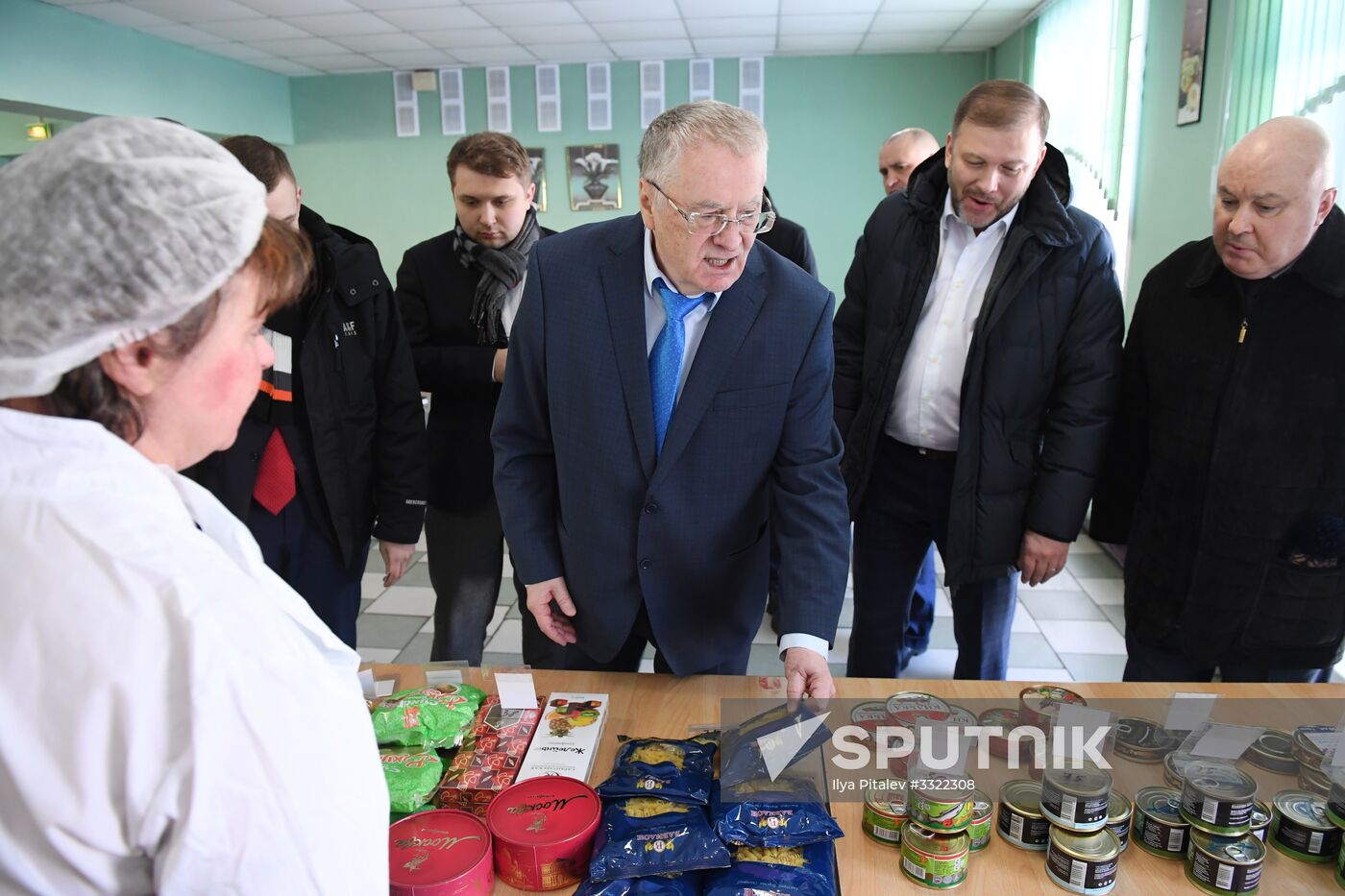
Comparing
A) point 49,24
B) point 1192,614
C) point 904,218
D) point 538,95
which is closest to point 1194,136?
point 904,218

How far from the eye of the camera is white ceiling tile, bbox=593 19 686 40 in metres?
6.11

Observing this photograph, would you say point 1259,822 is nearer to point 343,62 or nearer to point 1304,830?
point 1304,830

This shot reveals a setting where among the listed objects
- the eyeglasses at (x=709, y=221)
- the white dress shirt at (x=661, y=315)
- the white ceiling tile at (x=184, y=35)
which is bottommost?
the white dress shirt at (x=661, y=315)

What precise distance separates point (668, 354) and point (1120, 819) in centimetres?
97

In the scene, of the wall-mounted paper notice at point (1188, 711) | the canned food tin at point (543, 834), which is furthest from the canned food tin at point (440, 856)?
the wall-mounted paper notice at point (1188, 711)

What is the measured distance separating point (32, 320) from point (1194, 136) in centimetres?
440

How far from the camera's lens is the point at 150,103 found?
239 inches

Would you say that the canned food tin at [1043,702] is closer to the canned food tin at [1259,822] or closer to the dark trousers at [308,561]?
the canned food tin at [1259,822]

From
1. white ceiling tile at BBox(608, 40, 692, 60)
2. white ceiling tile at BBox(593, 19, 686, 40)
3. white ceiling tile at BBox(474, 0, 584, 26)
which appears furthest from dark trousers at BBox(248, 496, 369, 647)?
white ceiling tile at BBox(608, 40, 692, 60)

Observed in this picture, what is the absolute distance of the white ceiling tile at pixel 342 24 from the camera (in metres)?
5.80

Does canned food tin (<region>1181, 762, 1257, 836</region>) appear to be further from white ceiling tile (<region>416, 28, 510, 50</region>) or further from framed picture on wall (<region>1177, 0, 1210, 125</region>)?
white ceiling tile (<region>416, 28, 510, 50</region>)

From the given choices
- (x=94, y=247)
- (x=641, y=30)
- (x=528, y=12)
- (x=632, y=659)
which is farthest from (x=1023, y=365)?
(x=641, y=30)

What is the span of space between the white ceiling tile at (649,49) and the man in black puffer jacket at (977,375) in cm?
505

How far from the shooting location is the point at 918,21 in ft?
20.2
